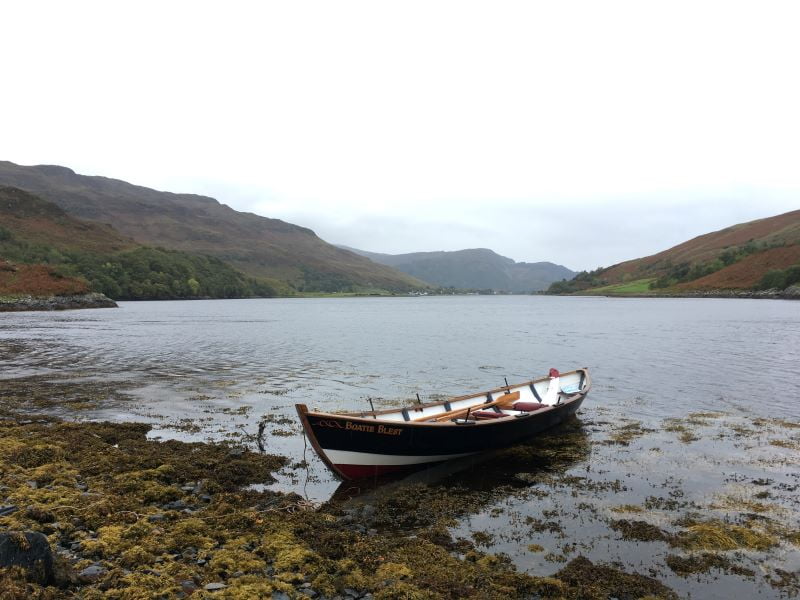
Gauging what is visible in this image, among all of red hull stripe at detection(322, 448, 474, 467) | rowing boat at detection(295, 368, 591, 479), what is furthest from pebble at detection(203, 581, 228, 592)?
red hull stripe at detection(322, 448, 474, 467)

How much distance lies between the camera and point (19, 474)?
12859mm

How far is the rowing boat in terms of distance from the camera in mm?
13812

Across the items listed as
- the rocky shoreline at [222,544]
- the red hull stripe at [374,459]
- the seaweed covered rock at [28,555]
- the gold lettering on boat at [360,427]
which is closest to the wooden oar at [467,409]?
the red hull stripe at [374,459]

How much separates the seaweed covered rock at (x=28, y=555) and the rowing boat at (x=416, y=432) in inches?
252

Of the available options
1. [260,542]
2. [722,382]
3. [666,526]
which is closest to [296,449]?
[260,542]

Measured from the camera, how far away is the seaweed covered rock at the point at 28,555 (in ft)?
24.1

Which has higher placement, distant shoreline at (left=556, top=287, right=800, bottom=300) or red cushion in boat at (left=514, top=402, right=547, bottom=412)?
distant shoreline at (left=556, top=287, right=800, bottom=300)

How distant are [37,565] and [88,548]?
1.92 m

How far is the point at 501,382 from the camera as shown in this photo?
1261 inches

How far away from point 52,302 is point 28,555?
11988 centimetres

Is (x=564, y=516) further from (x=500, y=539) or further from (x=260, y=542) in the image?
(x=260, y=542)

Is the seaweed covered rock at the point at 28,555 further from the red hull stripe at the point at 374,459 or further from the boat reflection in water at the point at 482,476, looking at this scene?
the red hull stripe at the point at 374,459

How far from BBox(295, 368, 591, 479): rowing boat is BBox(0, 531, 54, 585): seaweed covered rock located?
640 cm

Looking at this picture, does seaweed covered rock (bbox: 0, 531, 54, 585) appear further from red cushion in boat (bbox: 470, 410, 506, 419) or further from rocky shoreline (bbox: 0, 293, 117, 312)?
rocky shoreline (bbox: 0, 293, 117, 312)
